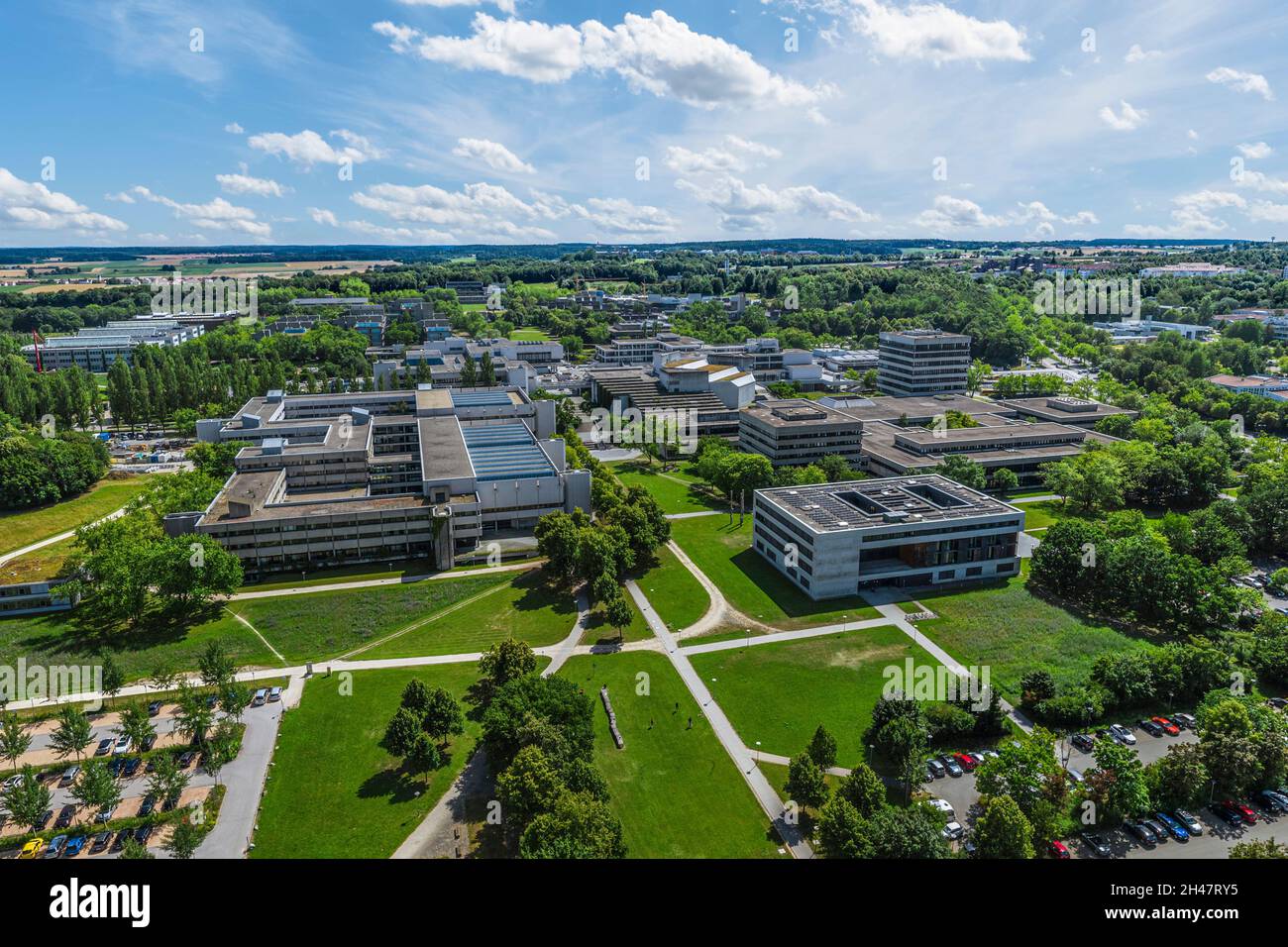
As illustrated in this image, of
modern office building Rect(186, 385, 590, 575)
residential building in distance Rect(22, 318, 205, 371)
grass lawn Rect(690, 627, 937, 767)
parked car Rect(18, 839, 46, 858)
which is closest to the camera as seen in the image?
parked car Rect(18, 839, 46, 858)

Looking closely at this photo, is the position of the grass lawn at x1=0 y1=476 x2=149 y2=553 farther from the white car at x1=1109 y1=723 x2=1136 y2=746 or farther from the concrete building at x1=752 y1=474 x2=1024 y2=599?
the white car at x1=1109 y1=723 x2=1136 y2=746

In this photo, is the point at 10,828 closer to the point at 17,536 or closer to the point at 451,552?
the point at 451,552

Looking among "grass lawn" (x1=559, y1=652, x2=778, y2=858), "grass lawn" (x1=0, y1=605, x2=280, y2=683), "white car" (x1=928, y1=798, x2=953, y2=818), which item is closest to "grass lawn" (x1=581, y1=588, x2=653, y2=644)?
"grass lawn" (x1=559, y1=652, x2=778, y2=858)

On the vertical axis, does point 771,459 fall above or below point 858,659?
above

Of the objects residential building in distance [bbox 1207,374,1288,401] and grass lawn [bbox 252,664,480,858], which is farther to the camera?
residential building in distance [bbox 1207,374,1288,401]

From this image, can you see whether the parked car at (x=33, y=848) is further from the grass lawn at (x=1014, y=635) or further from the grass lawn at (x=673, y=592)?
the grass lawn at (x=1014, y=635)
